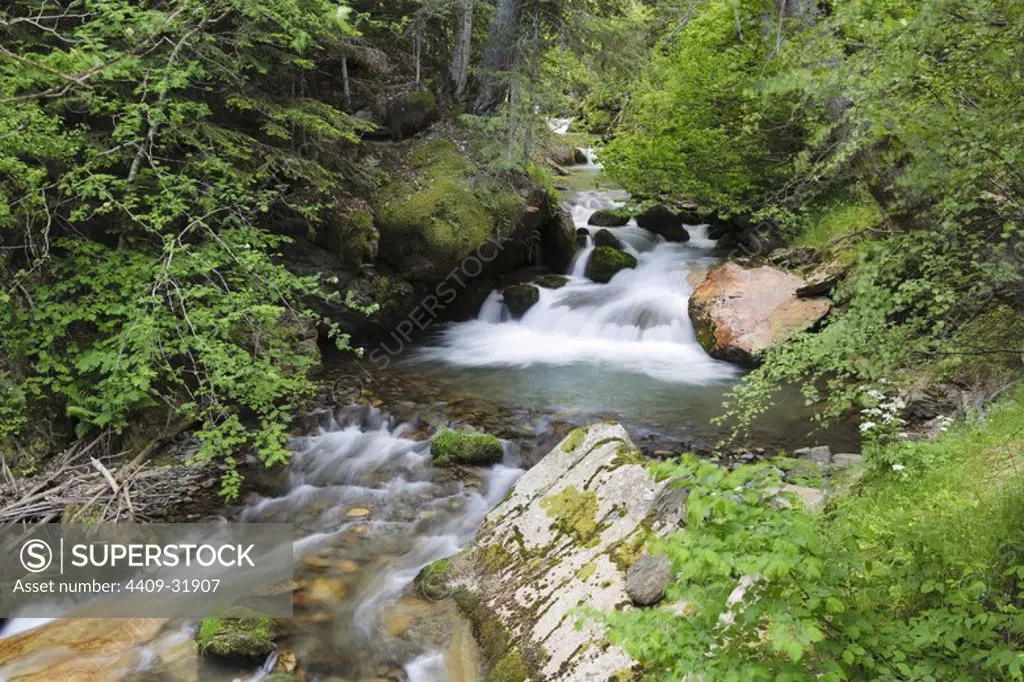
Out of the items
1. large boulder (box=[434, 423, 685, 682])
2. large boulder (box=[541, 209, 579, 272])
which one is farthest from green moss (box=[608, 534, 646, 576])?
large boulder (box=[541, 209, 579, 272])

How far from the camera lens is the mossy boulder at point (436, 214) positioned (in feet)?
36.8

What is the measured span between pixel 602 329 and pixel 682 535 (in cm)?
1010

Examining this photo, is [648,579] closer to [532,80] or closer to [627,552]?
[627,552]

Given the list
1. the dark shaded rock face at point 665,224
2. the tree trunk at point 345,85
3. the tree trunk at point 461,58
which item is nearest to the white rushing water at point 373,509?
the tree trunk at point 345,85

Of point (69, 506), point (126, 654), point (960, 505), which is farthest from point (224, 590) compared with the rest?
point (960, 505)

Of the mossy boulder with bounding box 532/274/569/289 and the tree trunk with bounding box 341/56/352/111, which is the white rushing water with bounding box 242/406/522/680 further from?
the mossy boulder with bounding box 532/274/569/289

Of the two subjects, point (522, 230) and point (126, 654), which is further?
point (522, 230)

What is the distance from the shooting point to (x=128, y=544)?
573 centimetres

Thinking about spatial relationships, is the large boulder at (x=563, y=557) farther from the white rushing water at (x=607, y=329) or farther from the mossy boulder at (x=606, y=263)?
the mossy boulder at (x=606, y=263)

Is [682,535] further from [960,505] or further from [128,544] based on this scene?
[128,544]

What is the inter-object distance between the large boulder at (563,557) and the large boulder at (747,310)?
16.9 ft

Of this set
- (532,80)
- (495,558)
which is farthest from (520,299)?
(495,558)

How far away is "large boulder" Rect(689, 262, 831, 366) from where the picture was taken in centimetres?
1002

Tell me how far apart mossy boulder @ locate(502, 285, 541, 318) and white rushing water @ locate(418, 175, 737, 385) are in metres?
0.13
